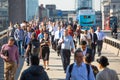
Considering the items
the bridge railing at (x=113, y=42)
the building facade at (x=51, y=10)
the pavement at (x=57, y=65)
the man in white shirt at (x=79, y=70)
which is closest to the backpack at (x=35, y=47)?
the pavement at (x=57, y=65)

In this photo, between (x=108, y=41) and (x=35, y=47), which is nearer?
(x=35, y=47)

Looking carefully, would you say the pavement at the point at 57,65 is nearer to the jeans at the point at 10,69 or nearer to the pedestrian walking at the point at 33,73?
the jeans at the point at 10,69

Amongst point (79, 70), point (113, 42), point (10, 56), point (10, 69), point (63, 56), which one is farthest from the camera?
point (113, 42)

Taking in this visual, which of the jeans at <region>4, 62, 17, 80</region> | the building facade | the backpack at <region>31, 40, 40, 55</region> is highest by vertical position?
the backpack at <region>31, 40, 40, 55</region>

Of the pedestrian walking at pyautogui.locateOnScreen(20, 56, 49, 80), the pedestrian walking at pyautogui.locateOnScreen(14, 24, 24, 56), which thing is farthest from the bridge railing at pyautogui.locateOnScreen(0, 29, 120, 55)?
the pedestrian walking at pyautogui.locateOnScreen(20, 56, 49, 80)

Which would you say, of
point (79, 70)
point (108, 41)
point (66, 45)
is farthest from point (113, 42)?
point (79, 70)

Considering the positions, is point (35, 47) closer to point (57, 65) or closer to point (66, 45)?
point (66, 45)

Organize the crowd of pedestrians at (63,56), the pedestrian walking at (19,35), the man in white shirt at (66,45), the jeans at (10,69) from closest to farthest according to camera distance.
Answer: the crowd of pedestrians at (63,56)
the jeans at (10,69)
the man in white shirt at (66,45)
the pedestrian walking at (19,35)

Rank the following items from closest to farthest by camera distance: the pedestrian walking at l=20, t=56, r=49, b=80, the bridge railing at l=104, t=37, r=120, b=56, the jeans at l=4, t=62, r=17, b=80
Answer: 1. the pedestrian walking at l=20, t=56, r=49, b=80
2. the jeans at l=4, t=62, r=17, b=80
3. the bridge railing at l=104, t=37, r=120, b=56

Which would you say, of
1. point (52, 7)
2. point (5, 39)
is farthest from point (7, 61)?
point (52, 7)

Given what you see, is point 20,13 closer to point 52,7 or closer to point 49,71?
point 52,7

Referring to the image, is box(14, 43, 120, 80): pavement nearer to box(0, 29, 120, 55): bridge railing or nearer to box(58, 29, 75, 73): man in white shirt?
box(0, 29, 120, 55): bridge railing

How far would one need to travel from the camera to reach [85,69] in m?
10.4

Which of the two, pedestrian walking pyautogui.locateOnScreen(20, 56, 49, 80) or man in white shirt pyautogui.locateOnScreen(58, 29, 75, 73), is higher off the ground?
pedestrian walking pyautogui.locateOnScreen(20, 56, 49, 80)
